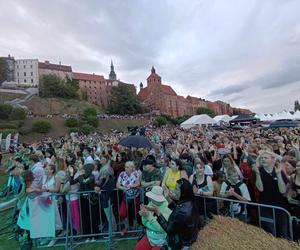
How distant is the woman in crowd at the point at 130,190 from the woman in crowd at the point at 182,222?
2.13 m

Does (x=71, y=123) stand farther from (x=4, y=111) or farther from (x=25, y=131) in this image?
(x=4, y=111)

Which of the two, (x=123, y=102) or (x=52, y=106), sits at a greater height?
(x=123, y=102)

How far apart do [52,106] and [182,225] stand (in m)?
89.4

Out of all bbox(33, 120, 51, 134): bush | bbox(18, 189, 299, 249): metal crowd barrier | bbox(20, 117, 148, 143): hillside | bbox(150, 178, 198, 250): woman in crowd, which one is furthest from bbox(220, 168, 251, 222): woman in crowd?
bbox(33, 120, 51, 134): bush

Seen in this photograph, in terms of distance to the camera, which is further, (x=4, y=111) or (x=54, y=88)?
(x=54, y=88)

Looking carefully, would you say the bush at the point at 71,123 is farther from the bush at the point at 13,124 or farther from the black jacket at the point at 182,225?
the black jacket at the point at 182,225

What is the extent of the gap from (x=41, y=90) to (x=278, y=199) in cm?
9732

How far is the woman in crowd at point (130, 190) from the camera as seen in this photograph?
545cm

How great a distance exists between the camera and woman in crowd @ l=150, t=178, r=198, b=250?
3.15 metres

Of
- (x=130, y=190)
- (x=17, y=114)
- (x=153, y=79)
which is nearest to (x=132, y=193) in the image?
(x=130, y=190)

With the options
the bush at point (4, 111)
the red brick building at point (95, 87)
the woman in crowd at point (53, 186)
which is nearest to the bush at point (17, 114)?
the bush at point (4, 111)

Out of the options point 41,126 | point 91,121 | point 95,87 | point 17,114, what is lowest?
point 41,126

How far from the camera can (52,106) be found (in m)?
85.9

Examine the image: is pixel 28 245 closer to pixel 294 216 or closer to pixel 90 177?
pixel 90 177
